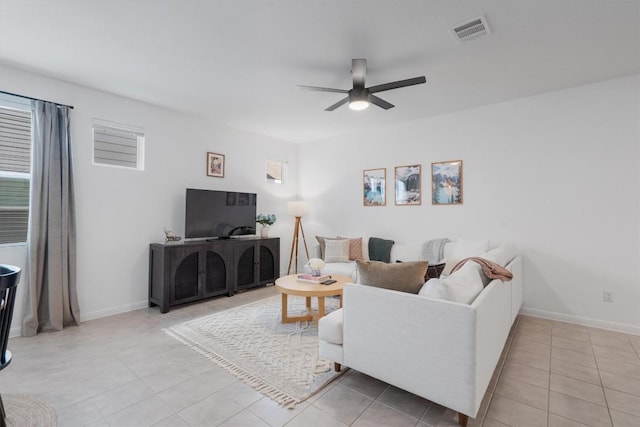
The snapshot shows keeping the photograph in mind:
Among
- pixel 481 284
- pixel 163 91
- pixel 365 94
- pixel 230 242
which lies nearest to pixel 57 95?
pixel 163 91

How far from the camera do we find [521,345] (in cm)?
285

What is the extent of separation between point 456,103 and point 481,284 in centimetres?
264

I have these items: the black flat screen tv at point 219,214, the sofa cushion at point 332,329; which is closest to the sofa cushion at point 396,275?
the sofa cushion at point 332,329

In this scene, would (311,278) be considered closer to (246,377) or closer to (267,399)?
(246,377)

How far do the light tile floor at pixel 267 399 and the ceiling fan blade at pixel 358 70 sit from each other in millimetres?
2463

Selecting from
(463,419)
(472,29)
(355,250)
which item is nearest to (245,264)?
(355,250)

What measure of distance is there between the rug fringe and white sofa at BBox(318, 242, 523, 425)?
17.3 inches

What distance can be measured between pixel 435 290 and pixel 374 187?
131 inches

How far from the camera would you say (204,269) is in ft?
13.2

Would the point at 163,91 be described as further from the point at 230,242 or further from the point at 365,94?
the point at 365,94

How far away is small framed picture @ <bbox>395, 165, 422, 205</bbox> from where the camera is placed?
4551 mm

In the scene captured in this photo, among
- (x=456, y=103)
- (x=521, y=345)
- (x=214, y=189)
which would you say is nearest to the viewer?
(x=521, y=345)

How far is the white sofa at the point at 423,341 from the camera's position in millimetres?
1636

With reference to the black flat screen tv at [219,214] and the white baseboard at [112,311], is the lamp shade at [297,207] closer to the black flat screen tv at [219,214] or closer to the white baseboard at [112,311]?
the black flat screen tv at [219,214]
